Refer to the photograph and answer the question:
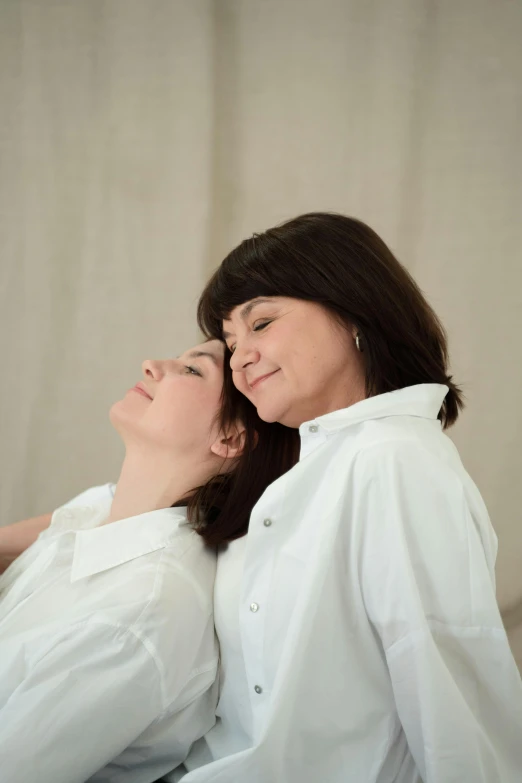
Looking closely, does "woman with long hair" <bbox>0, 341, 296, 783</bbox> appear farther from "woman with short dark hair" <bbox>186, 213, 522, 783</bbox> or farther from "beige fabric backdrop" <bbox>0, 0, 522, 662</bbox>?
"beige fabric backdrop" <bbox>0, 0, 522, 662</bbox>

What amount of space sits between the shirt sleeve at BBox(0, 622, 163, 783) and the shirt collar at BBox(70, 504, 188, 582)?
0.19 m

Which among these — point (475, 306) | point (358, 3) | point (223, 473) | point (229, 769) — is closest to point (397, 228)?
point (475, 306)

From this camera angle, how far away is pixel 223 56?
8.37 feet

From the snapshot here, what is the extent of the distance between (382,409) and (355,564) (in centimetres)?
27

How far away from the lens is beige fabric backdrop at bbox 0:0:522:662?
2.39 meters

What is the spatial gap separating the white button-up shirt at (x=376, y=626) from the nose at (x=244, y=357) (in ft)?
0.71

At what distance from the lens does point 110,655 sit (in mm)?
1210

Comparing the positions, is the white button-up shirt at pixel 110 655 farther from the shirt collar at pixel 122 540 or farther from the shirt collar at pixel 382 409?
the shirt collar at pixel 382 409

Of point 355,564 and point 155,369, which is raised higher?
point 155,369

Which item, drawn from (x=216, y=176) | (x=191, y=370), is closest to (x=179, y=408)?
(x=191, y=370)

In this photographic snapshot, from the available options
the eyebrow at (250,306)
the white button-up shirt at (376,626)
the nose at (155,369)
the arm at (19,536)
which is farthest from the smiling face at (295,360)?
the arm at (19,536)

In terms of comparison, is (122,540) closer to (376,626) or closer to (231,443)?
(231,443)

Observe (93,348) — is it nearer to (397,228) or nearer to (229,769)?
(397,228)

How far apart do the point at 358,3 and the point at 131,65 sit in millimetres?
771
